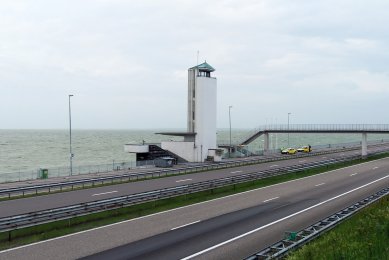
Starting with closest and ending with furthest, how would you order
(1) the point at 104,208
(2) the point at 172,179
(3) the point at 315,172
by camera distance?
1. (1) the point at 104,208
2. (2) the point at 172,179
3. (3) the point at 315,172

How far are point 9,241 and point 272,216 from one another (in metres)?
13.7

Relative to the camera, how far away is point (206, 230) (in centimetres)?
1945

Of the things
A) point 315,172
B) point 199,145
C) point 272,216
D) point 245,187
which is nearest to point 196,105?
point 199,145

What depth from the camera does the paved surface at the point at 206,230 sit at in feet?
52.3

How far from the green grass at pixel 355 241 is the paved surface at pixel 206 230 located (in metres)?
2.69

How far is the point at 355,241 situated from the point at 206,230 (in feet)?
23.4

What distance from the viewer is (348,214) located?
20344 millimetres

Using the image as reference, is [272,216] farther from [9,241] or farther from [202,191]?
[9,241]

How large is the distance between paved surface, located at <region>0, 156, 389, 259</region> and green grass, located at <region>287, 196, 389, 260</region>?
269cm

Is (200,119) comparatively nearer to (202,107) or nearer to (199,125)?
(199,125)

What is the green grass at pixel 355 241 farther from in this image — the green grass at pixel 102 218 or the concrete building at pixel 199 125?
the concrete building at pixel 199 125

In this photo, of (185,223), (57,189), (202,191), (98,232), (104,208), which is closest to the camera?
(98,232)

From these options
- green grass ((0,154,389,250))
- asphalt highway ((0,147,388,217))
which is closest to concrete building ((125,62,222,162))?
asphalt highway ((0,147,388,217))

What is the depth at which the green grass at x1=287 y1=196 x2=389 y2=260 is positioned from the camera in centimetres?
1316
